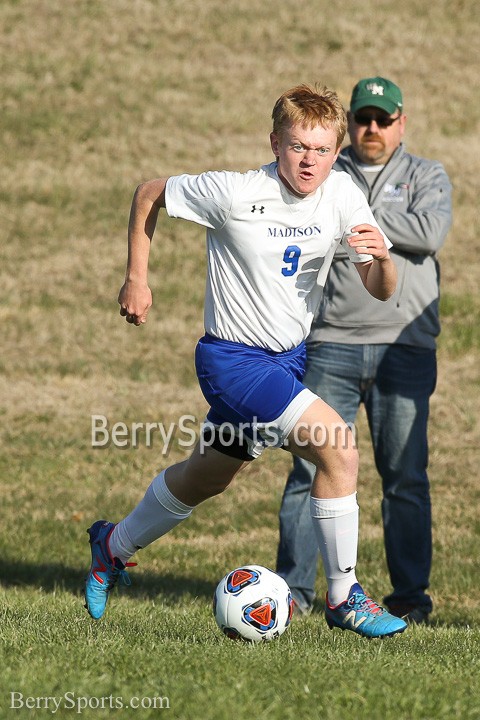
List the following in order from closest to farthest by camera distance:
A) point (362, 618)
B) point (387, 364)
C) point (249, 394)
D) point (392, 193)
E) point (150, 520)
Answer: point (362, 618)
point (249, 394)
point (150, 520)
point (387, 364)
point (392, 193)

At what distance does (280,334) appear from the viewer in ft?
19.8

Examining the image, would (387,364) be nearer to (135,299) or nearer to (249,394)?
(249,394)

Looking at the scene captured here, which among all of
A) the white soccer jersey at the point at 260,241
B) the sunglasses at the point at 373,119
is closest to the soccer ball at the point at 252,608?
the white soccer jersey at the point at 260,241

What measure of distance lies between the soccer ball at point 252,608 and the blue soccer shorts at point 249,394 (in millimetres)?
629

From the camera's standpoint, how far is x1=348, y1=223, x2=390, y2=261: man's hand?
224 inches

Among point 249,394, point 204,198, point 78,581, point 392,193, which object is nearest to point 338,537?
point 249,394

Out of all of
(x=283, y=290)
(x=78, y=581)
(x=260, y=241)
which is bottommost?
(x=78, y=581)

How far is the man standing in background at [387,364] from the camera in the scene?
7.74 m

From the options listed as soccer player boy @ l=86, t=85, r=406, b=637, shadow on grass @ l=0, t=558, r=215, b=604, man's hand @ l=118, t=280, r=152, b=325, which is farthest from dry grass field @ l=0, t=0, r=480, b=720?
man's hand @ l=118, t=280, r=152, b=325

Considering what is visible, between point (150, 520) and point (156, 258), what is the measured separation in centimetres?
1051

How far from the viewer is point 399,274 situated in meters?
7.85

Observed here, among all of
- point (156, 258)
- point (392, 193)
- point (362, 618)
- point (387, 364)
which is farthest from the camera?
point (156, 258)

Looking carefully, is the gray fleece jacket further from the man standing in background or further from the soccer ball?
the soccer ball

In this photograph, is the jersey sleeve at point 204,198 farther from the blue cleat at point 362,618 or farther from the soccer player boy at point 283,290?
the blue cleat at point 362,618
